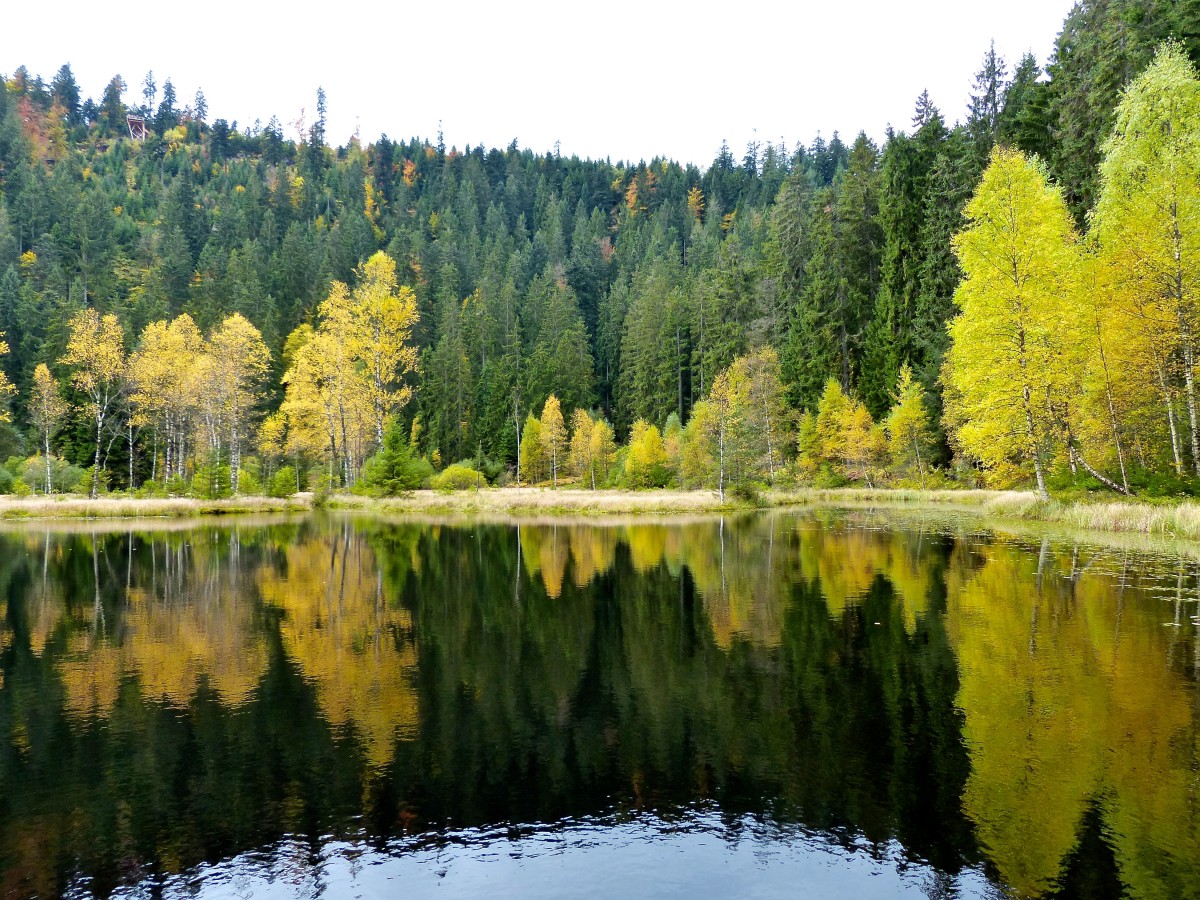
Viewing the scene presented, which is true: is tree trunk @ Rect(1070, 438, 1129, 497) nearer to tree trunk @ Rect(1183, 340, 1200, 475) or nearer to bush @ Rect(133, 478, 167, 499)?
tree trunk @ Rect(1183, 340, 1200, 475)

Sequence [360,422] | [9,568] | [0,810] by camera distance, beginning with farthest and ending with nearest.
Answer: [360,422]
[9,568]
[0,810]

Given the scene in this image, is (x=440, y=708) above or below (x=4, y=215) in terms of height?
below

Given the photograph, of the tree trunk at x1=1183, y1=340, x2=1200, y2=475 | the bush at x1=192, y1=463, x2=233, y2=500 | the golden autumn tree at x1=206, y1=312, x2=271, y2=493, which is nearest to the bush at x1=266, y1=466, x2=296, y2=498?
the golden autumn tree at x1=206, y1=312, x2=271, y2=493

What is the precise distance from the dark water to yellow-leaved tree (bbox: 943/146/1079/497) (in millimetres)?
14846

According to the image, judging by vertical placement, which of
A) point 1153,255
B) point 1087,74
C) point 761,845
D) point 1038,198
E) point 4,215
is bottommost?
point 761,845

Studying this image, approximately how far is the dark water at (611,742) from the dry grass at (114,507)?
2795 centimetres

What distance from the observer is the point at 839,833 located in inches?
251

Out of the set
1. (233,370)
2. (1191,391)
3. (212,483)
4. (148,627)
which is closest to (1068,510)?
(1191,391)

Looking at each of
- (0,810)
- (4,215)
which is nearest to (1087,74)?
(0,810)

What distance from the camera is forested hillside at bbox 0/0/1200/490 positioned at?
49.8 metres

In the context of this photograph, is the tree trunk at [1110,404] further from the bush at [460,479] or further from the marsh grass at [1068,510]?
the bush at [460,479]

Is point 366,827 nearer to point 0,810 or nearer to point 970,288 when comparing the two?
point 0,810

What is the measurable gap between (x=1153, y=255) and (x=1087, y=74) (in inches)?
1107

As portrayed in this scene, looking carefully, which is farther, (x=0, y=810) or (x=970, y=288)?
(x=970, y=288)
